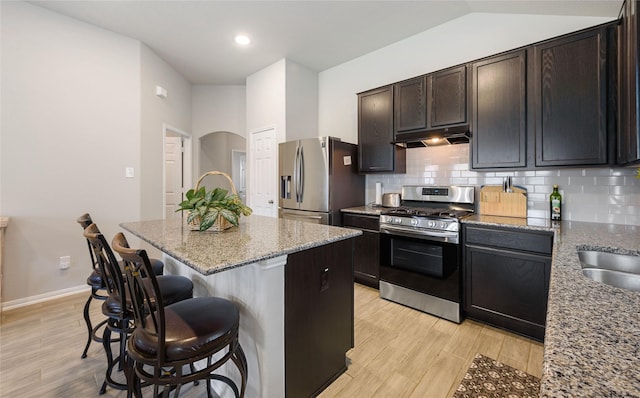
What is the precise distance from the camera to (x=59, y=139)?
9.75 ft

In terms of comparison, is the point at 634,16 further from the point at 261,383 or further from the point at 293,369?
the point at 261,383

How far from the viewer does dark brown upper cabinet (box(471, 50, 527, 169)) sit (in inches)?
93.0

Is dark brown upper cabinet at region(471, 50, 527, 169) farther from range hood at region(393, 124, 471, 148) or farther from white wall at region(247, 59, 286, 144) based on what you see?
white wall at region(247, 59, 286, 144)

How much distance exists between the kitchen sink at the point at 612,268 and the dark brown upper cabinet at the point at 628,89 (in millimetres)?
585

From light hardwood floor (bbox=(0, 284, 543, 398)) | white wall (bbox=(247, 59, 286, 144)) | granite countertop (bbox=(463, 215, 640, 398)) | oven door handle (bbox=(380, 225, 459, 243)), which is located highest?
white wall (bbox=(247, 59, 286, 144))

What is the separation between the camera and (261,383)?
52.1 inches

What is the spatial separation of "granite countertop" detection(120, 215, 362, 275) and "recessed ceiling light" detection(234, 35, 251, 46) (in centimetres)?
258

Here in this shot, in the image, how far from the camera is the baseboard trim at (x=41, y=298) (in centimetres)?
271

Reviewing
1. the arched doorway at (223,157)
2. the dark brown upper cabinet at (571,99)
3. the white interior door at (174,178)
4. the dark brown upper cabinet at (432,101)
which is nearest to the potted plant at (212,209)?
the dark brown upper cabinet at (432,101)

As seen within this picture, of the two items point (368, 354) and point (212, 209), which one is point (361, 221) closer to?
point (368, 354)

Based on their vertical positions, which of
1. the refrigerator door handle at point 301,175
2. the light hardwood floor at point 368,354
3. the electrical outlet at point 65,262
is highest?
the refrigerator door handle at point 301,175

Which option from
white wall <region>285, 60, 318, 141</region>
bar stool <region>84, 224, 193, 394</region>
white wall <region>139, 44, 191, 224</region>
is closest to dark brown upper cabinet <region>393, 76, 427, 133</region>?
white wall <region>285, 60, 318, 141</region>

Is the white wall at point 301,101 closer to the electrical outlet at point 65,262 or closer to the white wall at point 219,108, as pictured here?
the white wall at point 219,108

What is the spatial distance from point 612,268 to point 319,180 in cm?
257
